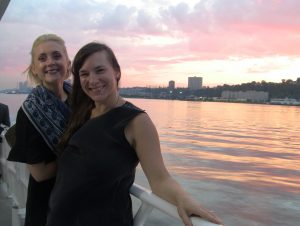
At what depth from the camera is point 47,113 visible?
2.08 m

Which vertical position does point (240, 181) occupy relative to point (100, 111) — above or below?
below

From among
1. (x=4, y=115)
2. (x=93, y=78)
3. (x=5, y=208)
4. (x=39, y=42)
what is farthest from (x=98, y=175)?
(x=4, y=115)

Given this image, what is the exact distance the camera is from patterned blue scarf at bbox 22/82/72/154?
6.62 feet

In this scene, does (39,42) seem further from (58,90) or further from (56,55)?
(58,90)

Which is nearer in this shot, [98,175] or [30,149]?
[98,175]

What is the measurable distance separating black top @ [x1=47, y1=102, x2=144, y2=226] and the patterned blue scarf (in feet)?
0.85

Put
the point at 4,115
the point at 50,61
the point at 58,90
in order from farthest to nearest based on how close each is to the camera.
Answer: the point at 4,115, the point at 58,90, the point at 50,61

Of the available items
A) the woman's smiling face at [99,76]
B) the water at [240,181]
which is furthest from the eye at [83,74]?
the water at [240,181]

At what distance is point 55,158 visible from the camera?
2059 millimetres

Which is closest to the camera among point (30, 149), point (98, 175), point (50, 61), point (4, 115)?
point (98, 175)

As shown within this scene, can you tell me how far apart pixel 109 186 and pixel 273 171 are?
16.3 m

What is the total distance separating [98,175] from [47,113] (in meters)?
0.57

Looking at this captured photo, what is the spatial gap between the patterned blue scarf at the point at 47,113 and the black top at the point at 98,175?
0.85 ft

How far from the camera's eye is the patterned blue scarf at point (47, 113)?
2.02m
